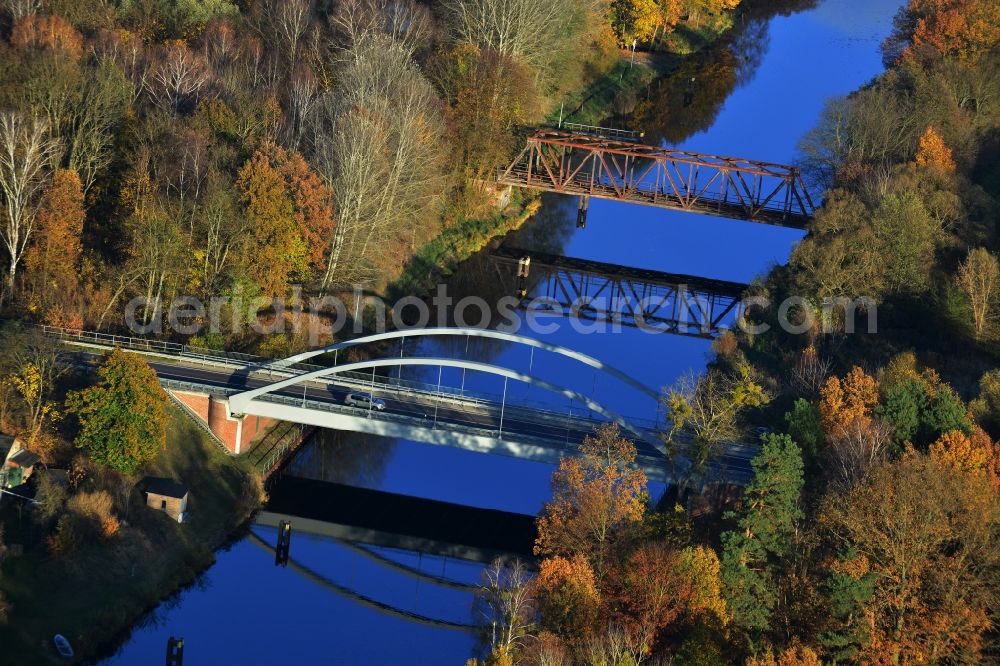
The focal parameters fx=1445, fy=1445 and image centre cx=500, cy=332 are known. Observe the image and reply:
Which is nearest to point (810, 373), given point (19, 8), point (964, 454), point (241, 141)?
point (964, 454)

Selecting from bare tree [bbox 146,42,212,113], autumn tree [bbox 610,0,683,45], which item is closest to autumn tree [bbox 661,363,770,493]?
bare tree [bbox 146,42,212,113]

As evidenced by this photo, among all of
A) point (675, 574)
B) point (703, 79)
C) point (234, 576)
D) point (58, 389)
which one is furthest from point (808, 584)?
point (703, 79)

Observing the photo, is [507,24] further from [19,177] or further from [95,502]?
[95,502]

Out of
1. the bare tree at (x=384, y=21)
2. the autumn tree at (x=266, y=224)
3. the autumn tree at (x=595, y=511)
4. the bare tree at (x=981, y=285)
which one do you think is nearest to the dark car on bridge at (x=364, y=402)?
the autumn tree at (x=266, y=224)

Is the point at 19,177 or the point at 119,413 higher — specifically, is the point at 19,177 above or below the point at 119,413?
above

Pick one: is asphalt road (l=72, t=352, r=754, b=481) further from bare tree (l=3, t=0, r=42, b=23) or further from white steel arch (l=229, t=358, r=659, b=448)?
bare tree (l=3, t=0, r=42, b=23)

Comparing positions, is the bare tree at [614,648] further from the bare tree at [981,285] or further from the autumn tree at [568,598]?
the bare tree at [981,285]
